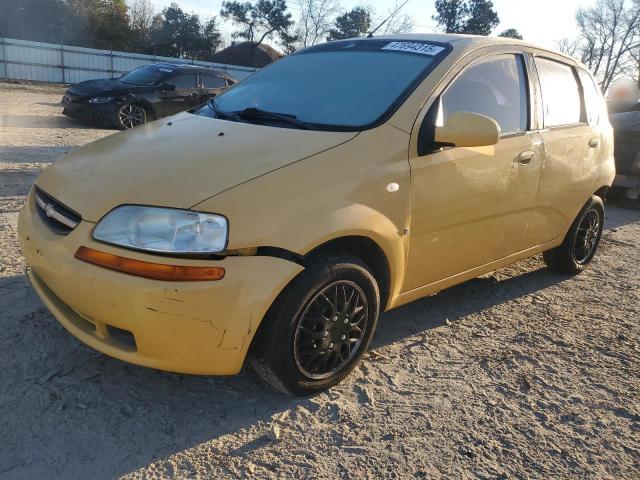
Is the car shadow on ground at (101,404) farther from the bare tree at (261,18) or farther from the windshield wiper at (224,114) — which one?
the bare tree at (261,18)

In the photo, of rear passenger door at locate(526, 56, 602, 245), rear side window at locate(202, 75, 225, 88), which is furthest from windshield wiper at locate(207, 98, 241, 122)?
rear side window at locate(202, 75, 225, 88)

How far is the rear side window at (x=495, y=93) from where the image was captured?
10.2 feet

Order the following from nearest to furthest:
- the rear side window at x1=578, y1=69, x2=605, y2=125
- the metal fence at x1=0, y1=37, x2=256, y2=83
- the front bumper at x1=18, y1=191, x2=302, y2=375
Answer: the front bumper at x1=18, y1=191, x2=302, y2=375 < the rear side window at x1=578, y1=69, x2=605, y2=125 < the metal fence at x1=0, y1=37, x2=256, y2=83

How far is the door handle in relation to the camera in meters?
3.39

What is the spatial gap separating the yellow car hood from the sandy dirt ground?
2.75 feet

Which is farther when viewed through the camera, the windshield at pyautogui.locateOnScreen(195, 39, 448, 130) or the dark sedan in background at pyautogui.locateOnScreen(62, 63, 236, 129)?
the dark sedan in background at pyautogui.locateOnScreen(62, 63, 236, 129)

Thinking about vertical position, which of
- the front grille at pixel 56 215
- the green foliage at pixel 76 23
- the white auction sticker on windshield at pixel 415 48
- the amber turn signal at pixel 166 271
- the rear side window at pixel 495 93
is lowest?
the amber turn signal at pixel 166 271

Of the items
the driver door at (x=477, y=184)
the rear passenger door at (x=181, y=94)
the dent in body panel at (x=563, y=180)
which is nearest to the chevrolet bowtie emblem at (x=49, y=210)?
the driver door at (x=477, y=184)

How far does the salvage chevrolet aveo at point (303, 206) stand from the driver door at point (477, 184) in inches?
0.4

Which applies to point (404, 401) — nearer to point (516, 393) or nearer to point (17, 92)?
point (516, 393)

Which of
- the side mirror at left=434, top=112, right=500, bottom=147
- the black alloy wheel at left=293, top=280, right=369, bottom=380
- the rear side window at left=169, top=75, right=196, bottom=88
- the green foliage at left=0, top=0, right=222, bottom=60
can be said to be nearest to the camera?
the black alloy wheel at left=293, top=280, right=369, bottom=380

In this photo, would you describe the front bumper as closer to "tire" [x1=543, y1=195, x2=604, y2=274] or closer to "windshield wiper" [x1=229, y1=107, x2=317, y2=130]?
"windshield wiper" [x1=229, y1=107, x2=317, y2=130]

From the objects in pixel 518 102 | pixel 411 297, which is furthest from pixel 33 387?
pixel 518 102

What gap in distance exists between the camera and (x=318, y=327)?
101 inches
